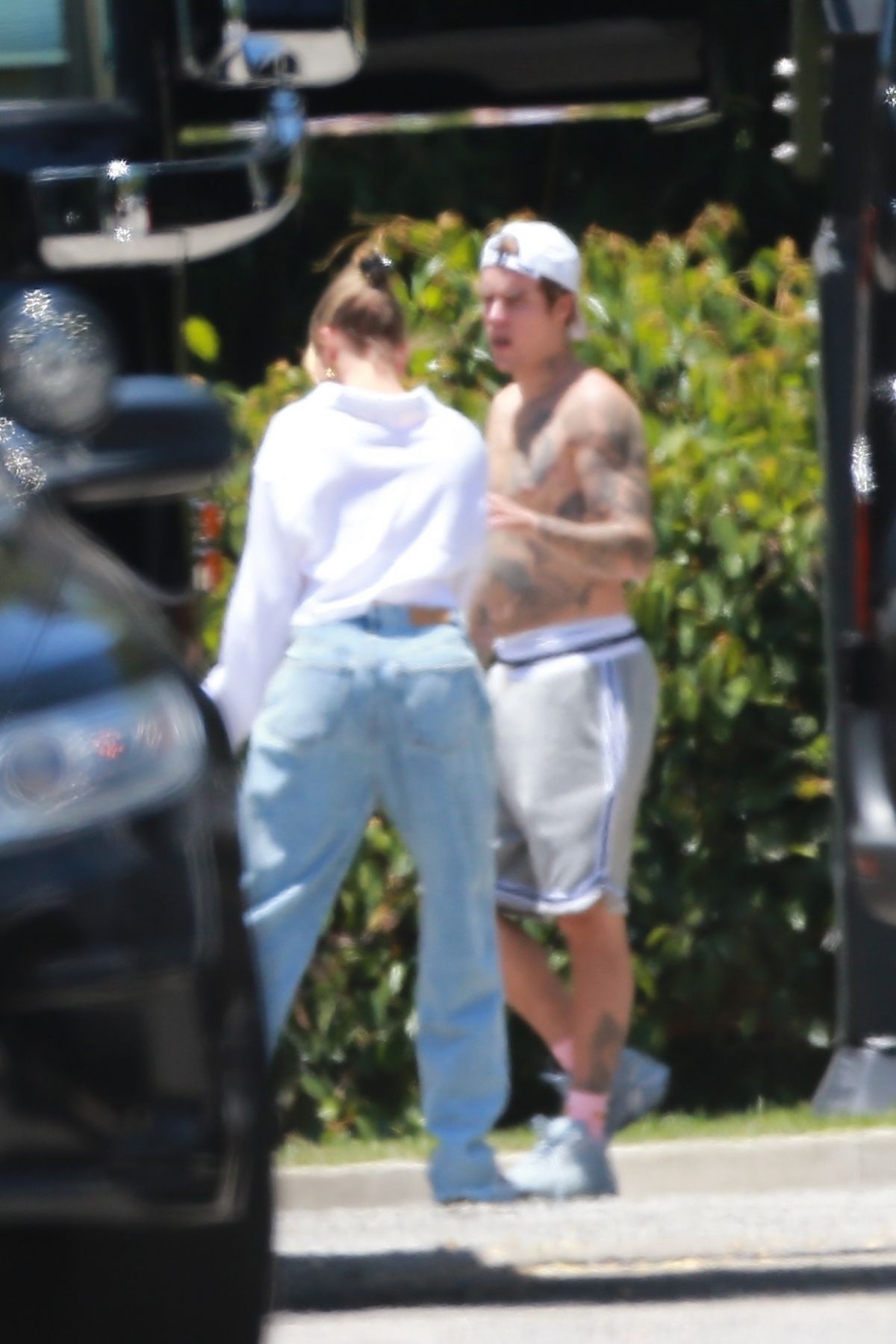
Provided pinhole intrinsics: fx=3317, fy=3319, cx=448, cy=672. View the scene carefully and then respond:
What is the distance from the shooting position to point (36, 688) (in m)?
3.22

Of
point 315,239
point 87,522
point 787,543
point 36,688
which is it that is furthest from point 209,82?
point 315,239

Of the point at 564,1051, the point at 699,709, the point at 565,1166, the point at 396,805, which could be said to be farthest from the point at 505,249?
the point at 565,1166

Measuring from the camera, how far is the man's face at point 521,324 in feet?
19.9

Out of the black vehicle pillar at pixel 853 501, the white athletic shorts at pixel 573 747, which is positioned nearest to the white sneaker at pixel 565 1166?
the white athletic shorts at pixel 573 747

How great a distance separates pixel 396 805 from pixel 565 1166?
775mm

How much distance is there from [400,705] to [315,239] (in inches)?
293

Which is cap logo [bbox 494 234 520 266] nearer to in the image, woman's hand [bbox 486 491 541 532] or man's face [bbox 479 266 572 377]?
man's face [bbox 479 266 572 377]

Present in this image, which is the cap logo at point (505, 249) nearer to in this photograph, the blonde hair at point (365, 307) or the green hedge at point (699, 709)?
the blonde hair at point (365, 307)

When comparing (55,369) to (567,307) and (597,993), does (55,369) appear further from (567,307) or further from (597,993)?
(597,993)

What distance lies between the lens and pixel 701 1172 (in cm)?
615

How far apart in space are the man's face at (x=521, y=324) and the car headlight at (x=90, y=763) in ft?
9.11

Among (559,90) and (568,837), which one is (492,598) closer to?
(568,837)

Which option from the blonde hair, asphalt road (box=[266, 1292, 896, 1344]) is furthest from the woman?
asphalt road (box=[266, 1292, 896, 1344])

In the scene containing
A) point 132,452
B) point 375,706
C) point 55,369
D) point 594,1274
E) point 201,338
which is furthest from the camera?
point 201,338
